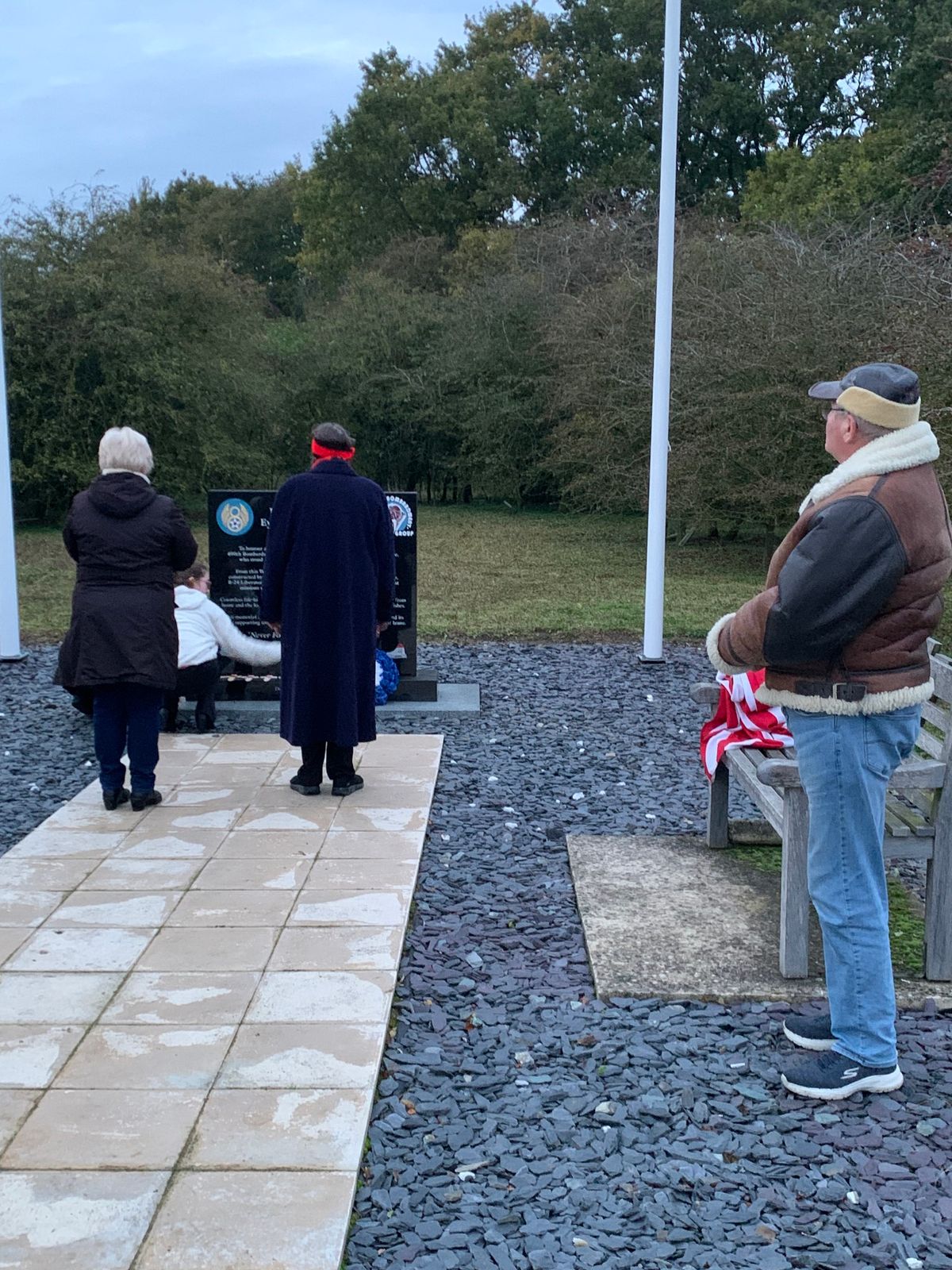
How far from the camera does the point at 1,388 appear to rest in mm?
9312

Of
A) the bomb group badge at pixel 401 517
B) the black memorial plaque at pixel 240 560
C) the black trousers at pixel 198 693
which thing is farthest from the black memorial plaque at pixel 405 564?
the black trousers at pixel 198 693

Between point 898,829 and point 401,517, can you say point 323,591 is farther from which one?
point 898,829

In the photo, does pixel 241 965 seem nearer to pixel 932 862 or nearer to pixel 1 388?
pixel 932 862

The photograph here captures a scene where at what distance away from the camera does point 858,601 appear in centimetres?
304

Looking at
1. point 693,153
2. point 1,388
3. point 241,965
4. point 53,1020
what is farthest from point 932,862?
point 693,153

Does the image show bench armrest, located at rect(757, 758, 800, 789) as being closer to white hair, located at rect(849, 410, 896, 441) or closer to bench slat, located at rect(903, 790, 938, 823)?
bench slat, located at rect(903, 790, 938, 823)

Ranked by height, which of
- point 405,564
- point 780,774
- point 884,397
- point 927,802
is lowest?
point 927,802

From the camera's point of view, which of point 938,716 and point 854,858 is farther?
point 938,716

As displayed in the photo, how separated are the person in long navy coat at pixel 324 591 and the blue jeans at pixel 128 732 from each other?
0.61 m

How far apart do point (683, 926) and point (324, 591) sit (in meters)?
2.30

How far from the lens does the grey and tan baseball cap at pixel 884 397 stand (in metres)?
3.14

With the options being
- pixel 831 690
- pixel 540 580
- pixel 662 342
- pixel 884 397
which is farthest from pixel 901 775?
pixel 540 580

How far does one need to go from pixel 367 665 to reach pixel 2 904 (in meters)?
1.94

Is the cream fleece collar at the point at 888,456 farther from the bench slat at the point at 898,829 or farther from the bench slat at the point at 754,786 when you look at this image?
the bench slat at the point at 754,786
